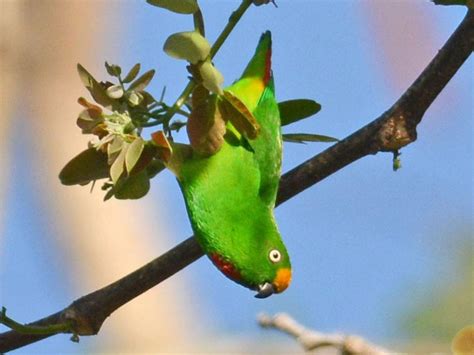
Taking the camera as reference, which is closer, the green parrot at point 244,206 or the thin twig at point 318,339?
the thin twig at point 318,339

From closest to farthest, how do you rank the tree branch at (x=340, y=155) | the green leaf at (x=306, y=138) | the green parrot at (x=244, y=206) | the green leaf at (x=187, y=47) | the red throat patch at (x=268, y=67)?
the green leaf at (x=187, y=47) → the tree branch at (x=340, y=155) → the green leaf at (x=306, y=138) → the green parrot at (x=244, y=206) → the red throat patch at (x=268, y=67)

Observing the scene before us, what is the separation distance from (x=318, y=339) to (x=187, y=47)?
46 centimetres

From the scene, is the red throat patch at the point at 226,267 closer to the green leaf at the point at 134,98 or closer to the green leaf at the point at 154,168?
the green leaf at the point at 154,168

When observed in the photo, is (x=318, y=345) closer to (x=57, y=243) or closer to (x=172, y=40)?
(x=172, y=40)

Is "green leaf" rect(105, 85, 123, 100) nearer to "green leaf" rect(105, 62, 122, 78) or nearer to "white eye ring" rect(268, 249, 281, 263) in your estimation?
"green leaf" rect(105, 62, 122, 78)

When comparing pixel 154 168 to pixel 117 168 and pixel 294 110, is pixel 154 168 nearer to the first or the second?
pixel 117 168

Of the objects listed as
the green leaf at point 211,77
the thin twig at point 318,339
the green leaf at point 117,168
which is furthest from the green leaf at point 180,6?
the thin twig at point 318,339

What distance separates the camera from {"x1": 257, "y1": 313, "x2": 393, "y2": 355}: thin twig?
1.22 m

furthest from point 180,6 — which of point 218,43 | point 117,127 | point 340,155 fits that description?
point 340,155

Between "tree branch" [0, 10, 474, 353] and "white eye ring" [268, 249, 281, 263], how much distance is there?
191 millimetres

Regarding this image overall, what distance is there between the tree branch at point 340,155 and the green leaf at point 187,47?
0.27 metres

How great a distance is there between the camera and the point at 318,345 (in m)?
1.32

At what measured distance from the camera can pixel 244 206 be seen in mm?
1694

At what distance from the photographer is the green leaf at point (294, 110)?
60.4 inches
